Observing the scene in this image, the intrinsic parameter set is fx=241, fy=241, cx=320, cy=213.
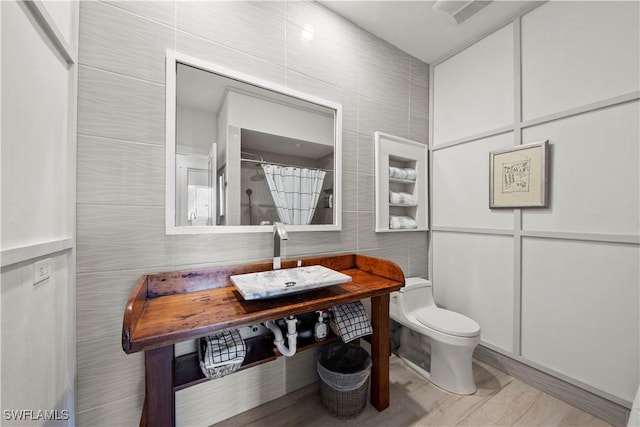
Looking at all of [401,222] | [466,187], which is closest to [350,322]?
[401,222]

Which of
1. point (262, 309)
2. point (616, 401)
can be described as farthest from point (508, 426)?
point (262, 309)

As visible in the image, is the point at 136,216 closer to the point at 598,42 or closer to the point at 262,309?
the point at 262,309

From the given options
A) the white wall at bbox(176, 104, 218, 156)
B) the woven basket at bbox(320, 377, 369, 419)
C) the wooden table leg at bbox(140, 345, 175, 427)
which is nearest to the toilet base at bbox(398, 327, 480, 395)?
the woven basket at bbox(320, 377, 369, 419)

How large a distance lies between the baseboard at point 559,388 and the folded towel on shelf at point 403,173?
1525 millimetres

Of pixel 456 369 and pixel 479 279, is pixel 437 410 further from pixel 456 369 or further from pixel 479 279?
pixel 479 279

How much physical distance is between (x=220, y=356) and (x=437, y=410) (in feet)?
4.42

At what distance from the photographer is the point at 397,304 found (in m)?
1.88

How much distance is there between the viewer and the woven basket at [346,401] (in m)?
1.38

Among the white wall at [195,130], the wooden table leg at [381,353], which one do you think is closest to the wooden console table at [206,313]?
the wooden table leg at [381,353]

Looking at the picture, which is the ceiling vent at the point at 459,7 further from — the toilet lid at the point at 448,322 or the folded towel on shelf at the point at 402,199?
the toilet lid at the point at 448,322

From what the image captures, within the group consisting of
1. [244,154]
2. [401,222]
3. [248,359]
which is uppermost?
[244,154]

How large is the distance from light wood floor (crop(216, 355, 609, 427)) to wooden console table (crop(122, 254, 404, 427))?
4.8 inches

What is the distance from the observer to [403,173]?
7.16 feet

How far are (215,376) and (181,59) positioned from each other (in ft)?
5.05
